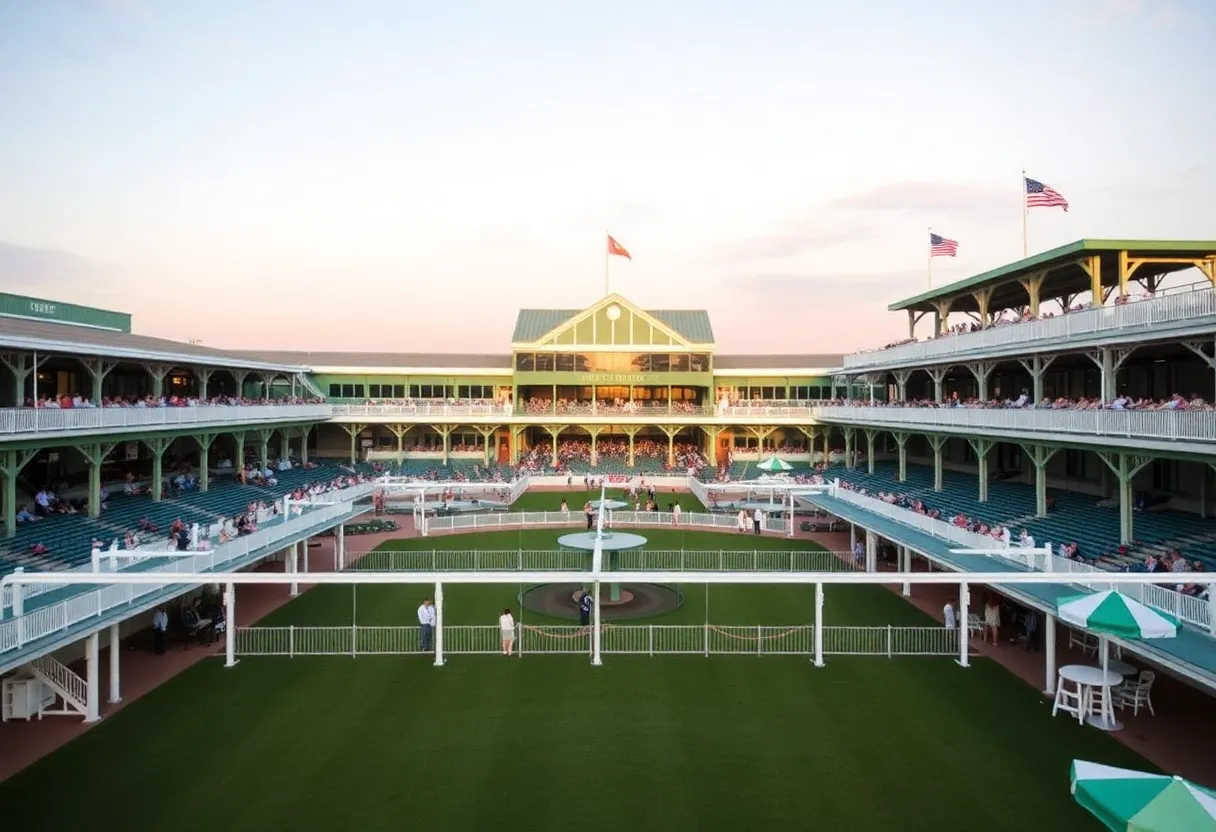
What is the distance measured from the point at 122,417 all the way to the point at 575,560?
49.8 feet

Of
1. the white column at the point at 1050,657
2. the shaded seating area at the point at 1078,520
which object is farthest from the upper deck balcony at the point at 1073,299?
the white column at the point at 1050,657

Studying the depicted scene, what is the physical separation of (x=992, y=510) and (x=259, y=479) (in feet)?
98.1

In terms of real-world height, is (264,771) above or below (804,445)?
below

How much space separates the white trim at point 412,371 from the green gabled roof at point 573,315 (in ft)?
7.96

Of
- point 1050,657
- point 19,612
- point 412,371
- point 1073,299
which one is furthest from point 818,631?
point 412,371

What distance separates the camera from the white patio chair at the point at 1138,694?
15.3m

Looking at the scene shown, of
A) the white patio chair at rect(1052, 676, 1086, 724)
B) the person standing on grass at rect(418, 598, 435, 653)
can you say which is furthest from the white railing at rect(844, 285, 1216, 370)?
the person standing on grass at rect(418, 598, 435, 653)

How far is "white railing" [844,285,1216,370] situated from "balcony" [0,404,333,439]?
90.6 ft

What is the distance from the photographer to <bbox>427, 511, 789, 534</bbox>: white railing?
3584 centimetres

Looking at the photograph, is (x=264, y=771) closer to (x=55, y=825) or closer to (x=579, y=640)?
(x=55, y=825)

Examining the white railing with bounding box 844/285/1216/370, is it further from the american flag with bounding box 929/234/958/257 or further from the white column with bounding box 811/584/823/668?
the white column with bounding box 811/584/823/668

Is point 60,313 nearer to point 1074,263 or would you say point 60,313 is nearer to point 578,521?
point 578,521

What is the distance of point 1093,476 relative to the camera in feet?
87.1

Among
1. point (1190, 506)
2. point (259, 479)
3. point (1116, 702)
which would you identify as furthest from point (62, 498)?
point (1190, 506)
